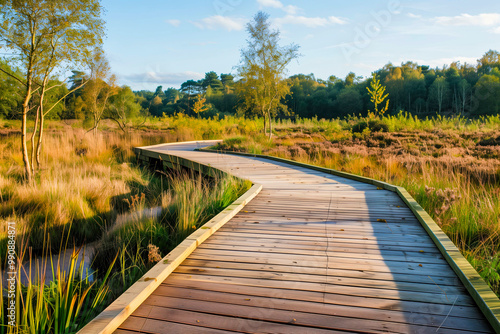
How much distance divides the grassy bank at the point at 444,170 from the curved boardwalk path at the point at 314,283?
540 millimetres

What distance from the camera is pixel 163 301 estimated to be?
78.1 inches

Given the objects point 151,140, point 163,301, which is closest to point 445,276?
point 163,301

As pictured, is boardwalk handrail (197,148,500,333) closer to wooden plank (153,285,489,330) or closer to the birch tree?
wooden plank (153,285,489,330)

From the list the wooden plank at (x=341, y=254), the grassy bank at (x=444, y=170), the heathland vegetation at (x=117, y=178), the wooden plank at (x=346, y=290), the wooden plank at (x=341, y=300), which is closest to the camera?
the wooden plank at (x=341, y=300)

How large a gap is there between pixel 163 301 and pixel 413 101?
6006cm

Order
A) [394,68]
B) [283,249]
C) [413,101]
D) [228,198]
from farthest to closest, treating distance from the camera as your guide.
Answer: [394,68]
[413,101]
[228,198]
[283,249]

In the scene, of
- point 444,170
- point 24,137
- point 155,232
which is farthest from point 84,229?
point 444,170

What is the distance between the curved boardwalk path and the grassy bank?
540 millimetres

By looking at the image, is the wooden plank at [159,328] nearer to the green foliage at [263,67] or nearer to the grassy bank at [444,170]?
the grassy bank at [444,170]

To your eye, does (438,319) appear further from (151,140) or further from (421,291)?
(151,140)

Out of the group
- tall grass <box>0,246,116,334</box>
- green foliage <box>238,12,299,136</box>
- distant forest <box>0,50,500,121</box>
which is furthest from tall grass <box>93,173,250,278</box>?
distant forest <box>0,50,500,121</box>

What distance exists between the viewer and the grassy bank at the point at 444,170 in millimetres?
3410

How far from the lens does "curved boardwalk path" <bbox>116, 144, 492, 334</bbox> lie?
1.74 metres

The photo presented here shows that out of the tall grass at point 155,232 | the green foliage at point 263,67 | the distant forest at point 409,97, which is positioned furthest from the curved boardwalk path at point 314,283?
the distant forest at point 409,97
